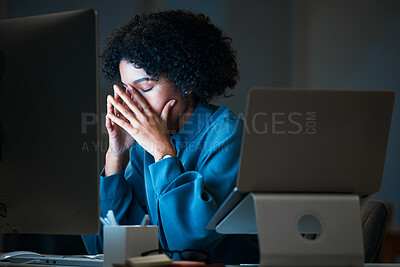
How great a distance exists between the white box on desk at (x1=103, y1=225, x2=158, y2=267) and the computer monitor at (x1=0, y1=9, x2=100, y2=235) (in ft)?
0.26

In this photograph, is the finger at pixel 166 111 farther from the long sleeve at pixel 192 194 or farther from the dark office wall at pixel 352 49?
the dark office wall at pixel 352 49

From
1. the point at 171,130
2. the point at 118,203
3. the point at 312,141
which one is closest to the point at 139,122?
the point at 171,130

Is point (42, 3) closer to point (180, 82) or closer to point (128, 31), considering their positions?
point (128, 31)

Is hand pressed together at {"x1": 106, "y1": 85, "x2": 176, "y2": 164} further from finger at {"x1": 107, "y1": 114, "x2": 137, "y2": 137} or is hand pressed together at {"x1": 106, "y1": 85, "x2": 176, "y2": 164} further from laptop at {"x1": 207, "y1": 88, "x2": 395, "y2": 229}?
laptop at {"x1": 207, "y1": 88, "x2": 395, "y2": 229}

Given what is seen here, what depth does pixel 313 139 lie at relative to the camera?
0.75 m

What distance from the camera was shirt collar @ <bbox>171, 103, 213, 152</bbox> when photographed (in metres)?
1.39

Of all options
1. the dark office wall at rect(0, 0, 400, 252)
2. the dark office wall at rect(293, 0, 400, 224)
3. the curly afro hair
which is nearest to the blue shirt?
the curly afro hair

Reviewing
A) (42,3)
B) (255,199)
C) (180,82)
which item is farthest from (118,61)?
(42,3)

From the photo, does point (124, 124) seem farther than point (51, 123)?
Yes

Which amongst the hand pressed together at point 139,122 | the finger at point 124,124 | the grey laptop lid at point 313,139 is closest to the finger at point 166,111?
the hand pressed together at point 139,122

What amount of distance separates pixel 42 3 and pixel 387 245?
8.34 feet

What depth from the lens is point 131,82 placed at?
138 centimetres

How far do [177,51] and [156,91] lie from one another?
15 cm

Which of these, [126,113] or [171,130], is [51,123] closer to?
[126,113]
